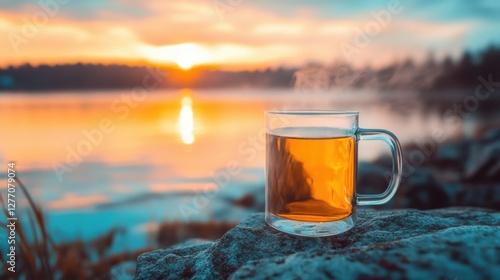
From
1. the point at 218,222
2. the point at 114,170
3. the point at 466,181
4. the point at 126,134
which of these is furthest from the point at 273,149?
the point at 126,134

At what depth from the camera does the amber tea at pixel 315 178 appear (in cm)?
176

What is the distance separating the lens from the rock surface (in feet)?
3.54

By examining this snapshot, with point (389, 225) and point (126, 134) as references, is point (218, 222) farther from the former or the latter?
point (126, 134)

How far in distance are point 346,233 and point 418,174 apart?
634cm

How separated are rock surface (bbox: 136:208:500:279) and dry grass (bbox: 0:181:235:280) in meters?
1.39

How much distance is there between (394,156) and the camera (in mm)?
1980

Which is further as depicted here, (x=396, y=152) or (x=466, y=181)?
(x=466, y=181)

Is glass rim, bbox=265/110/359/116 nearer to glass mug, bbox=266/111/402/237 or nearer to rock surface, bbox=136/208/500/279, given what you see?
glass mug, bbox=266/111/402/237

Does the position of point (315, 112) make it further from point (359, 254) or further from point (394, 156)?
point (359, 254)

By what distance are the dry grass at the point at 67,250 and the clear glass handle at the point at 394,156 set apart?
200 cm

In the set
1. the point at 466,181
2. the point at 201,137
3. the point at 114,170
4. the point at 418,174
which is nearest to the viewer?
the point at 418,174

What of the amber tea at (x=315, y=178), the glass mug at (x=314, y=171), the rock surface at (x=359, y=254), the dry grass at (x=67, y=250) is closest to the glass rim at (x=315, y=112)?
the glass mug at (x=314, y=171)

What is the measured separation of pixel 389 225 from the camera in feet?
5.62

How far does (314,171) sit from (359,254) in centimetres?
62
